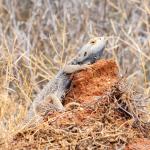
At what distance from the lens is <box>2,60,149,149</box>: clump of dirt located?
5.14 m

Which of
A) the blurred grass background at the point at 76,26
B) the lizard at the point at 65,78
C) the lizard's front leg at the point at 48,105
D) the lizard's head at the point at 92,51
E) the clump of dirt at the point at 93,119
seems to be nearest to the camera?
the clump of dirt at the point at 93,119

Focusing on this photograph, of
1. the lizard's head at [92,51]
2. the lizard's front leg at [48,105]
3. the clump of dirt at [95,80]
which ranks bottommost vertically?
the lizard's front leg at [48,105]

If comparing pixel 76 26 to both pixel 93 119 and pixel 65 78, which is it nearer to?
pixel 65 78

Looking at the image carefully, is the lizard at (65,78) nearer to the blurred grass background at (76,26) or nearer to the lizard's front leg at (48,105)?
the lizard's front leg at (48,105)

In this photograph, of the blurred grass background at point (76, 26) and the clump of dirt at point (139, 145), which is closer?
the clump of dirt at point (139, 145)

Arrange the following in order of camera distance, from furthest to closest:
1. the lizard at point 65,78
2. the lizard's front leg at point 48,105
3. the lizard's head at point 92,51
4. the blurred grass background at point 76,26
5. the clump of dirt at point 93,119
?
the blurred grass background at point 76,26
the lizard's head at point 92,51
the lizard at point 65,78
the lizard's front leg at point 48,105
the clump of dirt at point 93,119

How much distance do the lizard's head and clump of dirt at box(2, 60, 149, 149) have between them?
31cm

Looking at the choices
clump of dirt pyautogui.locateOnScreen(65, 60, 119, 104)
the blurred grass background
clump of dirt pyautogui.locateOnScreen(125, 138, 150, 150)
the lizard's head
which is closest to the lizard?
the lizard's head

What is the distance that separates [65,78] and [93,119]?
1.05m

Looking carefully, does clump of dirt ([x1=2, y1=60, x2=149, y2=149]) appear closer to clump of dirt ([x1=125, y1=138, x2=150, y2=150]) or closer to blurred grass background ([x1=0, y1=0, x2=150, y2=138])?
clump of dirt ([x1=125, y1=138, x2=150, y2=150])

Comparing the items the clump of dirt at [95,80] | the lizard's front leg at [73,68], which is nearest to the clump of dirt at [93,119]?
the clump of dirt at [95,80]

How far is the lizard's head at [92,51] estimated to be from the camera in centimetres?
621

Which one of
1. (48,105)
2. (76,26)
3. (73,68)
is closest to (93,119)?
(48,105)

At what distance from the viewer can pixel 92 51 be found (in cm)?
621
